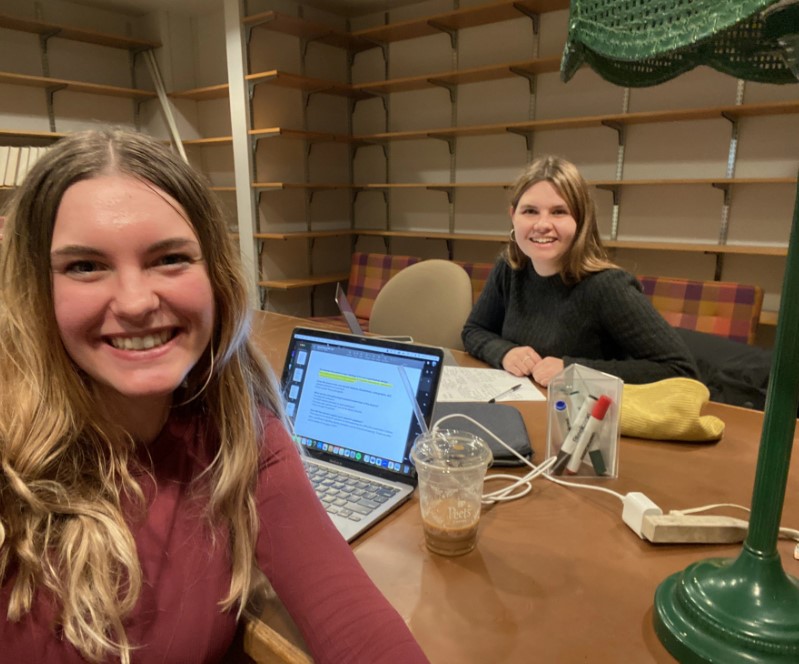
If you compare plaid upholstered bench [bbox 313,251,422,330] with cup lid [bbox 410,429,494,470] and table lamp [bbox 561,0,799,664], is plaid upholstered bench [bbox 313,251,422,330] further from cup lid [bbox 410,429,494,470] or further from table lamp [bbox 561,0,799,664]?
table lamp [bbox 561,0,799,664]

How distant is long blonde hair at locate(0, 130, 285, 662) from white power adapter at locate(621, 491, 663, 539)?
53 centimetres

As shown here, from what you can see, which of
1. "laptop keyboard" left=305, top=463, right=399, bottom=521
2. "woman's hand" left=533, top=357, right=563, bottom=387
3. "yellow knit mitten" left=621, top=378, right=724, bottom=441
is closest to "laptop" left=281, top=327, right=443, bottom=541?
"laptop keyboard" left=305, top=463, right=399, bottom=521

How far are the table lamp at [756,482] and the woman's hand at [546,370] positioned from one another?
819 mm

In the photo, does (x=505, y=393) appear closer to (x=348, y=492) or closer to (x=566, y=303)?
Result: (x=566, y=303)

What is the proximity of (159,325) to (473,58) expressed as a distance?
3.91 metres

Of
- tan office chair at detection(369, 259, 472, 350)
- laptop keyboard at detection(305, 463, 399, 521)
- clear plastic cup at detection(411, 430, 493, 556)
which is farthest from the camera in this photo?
tan office chair at detection(369, 259, 472, 350)

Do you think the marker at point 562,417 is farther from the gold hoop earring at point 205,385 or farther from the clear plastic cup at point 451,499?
the gold hoop earring at point 205,385

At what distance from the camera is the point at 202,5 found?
4340 millimetres

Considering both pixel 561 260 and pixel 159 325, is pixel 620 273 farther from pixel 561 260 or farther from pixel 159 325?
pixel 159 325

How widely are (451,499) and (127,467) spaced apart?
16.9 inches

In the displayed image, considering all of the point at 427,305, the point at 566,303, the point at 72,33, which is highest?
the point at 72,33

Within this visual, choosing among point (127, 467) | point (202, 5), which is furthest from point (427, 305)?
point (202, 5)

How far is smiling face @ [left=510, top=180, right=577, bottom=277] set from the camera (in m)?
1.68

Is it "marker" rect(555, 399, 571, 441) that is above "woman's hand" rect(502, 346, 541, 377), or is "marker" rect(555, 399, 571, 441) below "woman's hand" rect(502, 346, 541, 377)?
above
